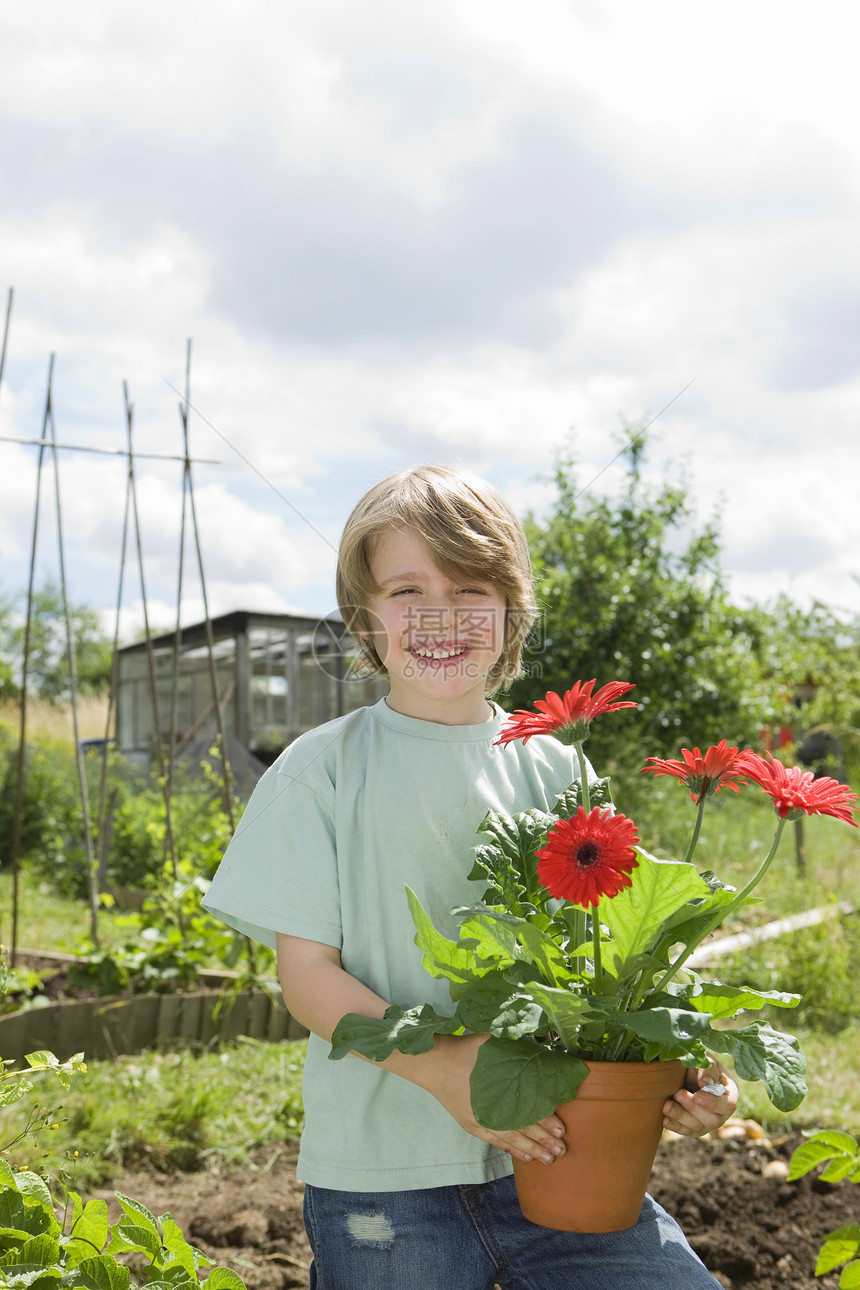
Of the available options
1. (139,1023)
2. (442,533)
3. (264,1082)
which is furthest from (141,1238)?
(139,1023)

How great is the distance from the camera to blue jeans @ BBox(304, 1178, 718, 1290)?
120 cm

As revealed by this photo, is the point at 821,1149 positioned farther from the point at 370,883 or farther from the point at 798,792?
the point at 370,883

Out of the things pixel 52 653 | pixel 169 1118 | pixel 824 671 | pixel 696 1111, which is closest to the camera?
pixel 696 1111

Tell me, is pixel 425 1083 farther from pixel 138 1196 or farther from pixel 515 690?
pixel 515 690

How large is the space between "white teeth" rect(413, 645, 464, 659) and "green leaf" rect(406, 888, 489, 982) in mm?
432

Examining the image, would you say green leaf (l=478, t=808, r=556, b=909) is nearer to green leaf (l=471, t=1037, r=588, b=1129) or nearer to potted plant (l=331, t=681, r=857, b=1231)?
potted plant (l=331, t=681, r=857, b=1231)

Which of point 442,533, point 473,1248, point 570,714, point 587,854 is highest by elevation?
point 442,533

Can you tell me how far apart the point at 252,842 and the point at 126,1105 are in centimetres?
165

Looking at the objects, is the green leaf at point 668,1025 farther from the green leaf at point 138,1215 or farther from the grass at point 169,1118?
the grass at point 169,1118

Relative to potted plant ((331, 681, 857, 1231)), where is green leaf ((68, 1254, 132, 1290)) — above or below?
below

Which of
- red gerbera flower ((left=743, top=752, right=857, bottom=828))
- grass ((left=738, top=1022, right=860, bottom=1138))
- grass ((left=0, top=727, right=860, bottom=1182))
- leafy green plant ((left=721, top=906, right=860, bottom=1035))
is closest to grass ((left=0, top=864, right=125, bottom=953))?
→ grass ((left=0, top=727, right=860, bottom=1182))

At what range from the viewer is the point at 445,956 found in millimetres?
A: 1075

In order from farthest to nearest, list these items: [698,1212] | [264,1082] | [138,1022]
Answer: [138,1022] < [264,1082] < [698,1212]

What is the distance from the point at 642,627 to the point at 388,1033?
517 centimetres
